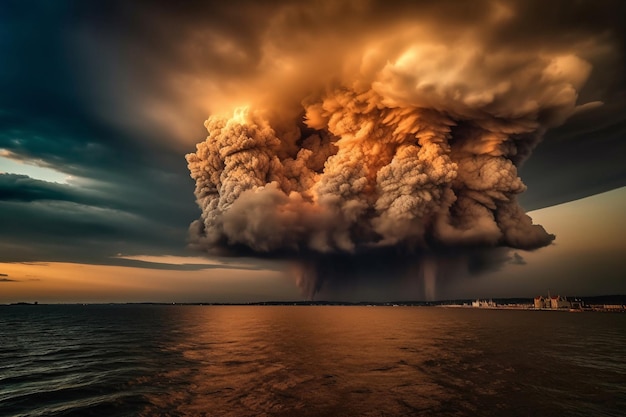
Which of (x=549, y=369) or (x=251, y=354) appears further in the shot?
(x=251, y=354)

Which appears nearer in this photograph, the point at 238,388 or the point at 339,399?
the point at 339,399

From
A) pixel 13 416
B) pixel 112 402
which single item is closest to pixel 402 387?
pixel 112 402

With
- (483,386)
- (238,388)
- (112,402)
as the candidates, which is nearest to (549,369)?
(483,386)

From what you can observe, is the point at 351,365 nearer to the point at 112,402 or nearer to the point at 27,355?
the point at 112,402

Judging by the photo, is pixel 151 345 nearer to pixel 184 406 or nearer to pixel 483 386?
pixel 184 406

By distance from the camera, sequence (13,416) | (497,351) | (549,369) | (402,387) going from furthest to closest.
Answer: (497,351) < (549,369) < (402,387) < (13,416)

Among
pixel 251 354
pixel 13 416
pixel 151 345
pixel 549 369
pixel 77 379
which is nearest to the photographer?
pixel 13 416

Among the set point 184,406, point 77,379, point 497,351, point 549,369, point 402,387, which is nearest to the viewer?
point 184,406

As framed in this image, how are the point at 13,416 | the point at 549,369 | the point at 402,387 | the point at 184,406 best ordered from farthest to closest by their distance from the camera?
the point at 549,369 < the point at 402,387 < the point at 184,406 < the point at 13,416
